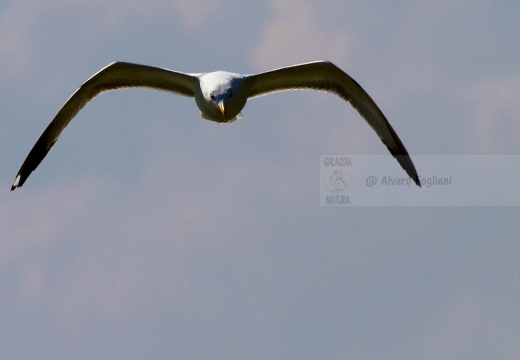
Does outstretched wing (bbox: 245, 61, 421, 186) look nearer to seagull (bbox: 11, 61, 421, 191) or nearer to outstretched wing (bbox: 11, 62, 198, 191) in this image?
seagull (bbox: 11, 61, 421, 191)

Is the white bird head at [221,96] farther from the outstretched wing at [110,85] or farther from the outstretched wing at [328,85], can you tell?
the outstretched wing at [110,85]

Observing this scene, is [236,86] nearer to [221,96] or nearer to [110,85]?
[221,96]

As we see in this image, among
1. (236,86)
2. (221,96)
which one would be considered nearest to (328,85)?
(236,86)

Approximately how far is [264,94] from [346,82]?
152cm

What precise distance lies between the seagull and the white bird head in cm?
2

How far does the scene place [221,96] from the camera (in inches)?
562

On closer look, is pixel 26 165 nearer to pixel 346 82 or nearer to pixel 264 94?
pixel 264 94

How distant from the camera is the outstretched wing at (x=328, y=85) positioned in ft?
51.1

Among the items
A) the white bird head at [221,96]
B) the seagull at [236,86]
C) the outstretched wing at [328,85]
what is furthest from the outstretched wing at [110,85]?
the outstretched wing at [328,85]

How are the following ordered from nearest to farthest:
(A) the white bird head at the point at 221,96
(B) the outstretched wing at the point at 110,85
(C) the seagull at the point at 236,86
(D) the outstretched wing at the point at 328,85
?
(A) the white bird head at the point at 221,96
(C) the seagull at the point at 236,86
(D) the outstretched wing at the point at 328,85
(B) the outstretched wing at the point at 110,85

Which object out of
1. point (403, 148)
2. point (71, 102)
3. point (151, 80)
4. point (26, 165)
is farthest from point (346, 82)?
point (26, 165)

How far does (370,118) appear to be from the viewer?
1638cm

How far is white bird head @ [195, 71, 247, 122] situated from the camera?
1431cm

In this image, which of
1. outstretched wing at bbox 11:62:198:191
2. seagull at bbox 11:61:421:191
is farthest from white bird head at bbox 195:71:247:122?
outstretched wing at bbox 11:62:198:191
